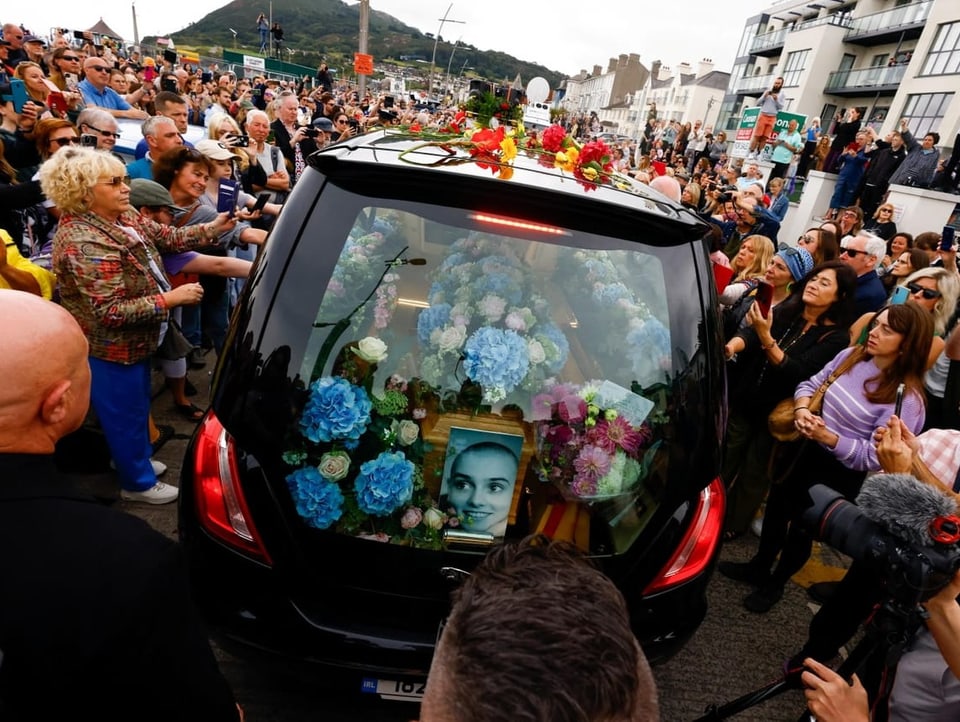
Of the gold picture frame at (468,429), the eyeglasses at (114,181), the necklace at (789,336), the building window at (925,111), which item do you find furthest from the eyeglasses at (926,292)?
the building window at (925,111)

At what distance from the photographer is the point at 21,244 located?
3785mm

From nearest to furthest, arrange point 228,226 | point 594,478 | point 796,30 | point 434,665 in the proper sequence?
point 434,665 → point 594,478 → point 228,226 → point 796,30

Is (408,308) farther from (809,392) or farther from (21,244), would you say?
(21,244)

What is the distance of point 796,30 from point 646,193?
5441 centimetres

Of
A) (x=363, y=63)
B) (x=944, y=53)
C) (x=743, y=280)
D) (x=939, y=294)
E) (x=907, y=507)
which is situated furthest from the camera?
(x=944, y=53)

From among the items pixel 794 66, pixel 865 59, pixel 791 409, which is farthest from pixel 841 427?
pixel 794 66

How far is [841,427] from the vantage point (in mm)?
2789

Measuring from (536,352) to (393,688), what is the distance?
122cm

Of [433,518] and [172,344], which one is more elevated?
[433,518]

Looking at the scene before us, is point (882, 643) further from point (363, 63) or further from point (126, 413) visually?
point (363, 63)

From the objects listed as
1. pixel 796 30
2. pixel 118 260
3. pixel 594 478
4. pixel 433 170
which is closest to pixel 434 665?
pixel 594 478

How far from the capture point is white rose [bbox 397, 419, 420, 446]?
5.90ft

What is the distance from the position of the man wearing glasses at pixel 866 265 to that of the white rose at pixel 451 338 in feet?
13.4

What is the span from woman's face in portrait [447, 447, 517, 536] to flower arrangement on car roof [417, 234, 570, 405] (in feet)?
0.65
